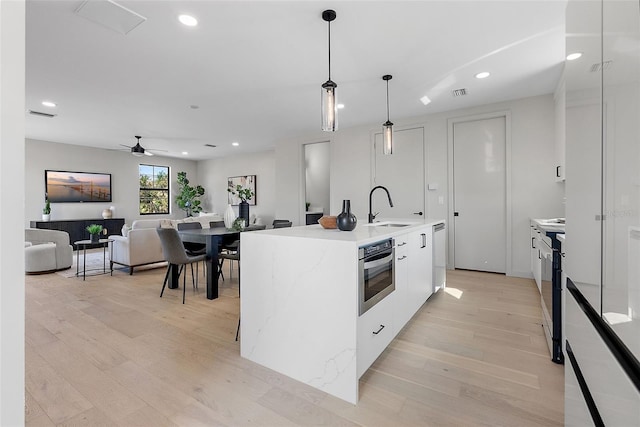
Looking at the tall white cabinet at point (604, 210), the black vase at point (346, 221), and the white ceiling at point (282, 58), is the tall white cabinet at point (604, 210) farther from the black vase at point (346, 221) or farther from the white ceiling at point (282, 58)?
the white ceiling at point (282, 58)

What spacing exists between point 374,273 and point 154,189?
9007mm

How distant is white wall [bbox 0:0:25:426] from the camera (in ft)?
2.37

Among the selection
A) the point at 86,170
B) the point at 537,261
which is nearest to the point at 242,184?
the point at 86,170

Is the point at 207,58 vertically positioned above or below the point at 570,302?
above

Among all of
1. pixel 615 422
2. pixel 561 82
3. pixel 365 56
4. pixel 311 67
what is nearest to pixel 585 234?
pixel 615 422

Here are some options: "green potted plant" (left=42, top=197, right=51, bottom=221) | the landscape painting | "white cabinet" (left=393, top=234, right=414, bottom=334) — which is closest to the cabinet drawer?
"white cabinet" (left=393, top=234, right=414, bottom=334)

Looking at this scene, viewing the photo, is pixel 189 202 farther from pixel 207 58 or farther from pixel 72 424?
pixel 72 424

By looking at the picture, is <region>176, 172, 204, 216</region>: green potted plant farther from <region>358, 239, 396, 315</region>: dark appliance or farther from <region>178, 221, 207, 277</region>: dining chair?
<region>358, 239, 396, 315</region>: dark appliance

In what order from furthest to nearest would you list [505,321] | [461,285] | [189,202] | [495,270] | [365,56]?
[189,202]
[495,270]
[461,285]
[365,56]
[505,321]

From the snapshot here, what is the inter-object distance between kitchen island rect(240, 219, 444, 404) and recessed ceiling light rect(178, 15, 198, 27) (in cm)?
180

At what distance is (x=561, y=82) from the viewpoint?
349 centimetres

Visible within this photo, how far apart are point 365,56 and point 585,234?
2.70 metres

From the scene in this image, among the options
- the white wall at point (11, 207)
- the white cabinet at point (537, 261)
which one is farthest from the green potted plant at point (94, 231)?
the white cabinet at point (537, 261)

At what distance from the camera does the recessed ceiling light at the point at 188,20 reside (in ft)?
7.59
